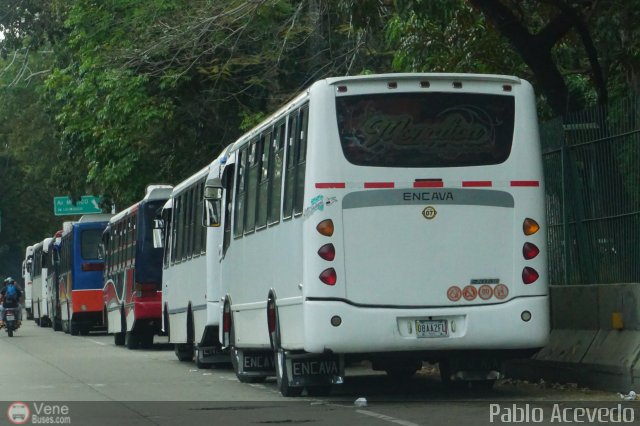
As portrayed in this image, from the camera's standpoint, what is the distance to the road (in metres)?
13.1

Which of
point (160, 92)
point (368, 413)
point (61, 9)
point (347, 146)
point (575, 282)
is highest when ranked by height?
point (61, 9)

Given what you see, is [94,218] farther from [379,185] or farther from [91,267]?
[379,185]

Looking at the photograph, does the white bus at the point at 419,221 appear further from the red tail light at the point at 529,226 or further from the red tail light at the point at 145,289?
the red tail light at the point at 145,289

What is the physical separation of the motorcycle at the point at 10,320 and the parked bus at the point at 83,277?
1531 mm

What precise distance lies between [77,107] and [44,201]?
166 feet

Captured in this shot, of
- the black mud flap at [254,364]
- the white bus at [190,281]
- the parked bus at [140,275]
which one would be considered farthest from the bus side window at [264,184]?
the parked bus at [140,275]

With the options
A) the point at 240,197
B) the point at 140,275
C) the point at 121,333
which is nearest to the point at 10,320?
the point at 121,333

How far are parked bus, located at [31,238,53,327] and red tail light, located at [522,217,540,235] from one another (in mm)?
40643

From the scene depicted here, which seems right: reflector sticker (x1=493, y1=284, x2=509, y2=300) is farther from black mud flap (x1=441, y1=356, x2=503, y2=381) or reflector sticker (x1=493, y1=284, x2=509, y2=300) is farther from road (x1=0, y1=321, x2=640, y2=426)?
road (x1=0, y1=321, x2=640, y2=426)

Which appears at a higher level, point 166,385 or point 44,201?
point 44,201

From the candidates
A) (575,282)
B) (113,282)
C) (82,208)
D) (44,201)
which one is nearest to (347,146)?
(575,282)

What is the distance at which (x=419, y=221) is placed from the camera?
553 inches

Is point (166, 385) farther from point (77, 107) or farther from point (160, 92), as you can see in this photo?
point (77, 107)

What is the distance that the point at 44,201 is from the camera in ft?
278
